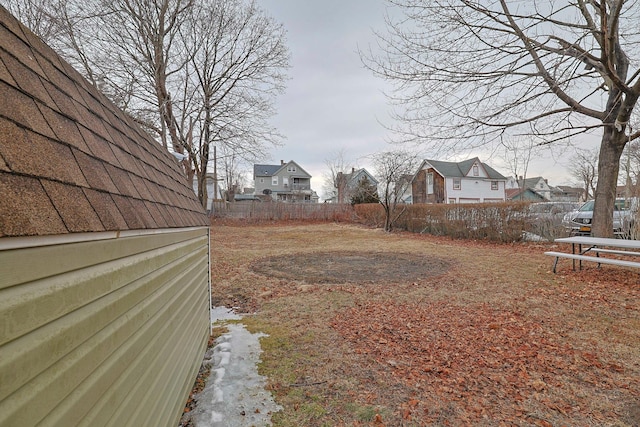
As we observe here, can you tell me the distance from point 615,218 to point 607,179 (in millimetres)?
1745

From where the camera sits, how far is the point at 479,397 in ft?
7.29

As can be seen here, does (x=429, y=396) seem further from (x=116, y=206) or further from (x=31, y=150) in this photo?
(x=31, y=150)

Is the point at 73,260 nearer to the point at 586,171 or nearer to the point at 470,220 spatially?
the point at 470,220

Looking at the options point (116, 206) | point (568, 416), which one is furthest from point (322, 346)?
point (116, 206)

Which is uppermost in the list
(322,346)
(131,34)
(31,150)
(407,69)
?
(131,34)

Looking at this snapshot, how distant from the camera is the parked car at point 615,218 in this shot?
7.27 metres

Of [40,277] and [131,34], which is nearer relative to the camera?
[40,277]

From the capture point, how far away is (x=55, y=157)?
0.91 m

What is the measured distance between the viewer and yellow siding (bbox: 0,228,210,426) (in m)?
0.66

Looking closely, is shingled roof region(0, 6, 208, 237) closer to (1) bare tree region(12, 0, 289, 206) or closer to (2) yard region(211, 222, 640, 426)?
(2) yard region(211, 222, 640, 426)

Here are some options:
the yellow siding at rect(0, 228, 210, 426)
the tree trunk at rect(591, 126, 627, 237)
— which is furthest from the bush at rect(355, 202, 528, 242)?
the yellow siding at rect(0, 228, 210, 426)

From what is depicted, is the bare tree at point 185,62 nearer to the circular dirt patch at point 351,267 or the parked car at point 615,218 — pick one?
the circular dirt patch at point 351,267

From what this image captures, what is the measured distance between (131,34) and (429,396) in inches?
573

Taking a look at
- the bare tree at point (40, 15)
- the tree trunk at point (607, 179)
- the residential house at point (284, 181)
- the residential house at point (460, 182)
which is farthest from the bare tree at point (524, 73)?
the residential house at point (284, 181)
